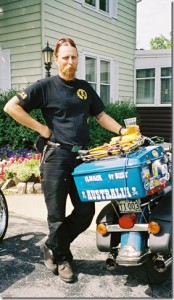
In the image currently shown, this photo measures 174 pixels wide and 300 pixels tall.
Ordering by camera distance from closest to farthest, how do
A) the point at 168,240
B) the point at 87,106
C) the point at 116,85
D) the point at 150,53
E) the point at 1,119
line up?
the point at 168,240 < the point at 87,106 < the point at 1,119 < the point at 116,85 < the point at 150,53

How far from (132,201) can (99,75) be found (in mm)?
8515

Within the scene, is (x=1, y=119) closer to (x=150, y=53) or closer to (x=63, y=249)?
(x=63, y=249)

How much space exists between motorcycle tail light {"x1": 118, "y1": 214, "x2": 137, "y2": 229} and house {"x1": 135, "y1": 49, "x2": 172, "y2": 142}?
32.8ft

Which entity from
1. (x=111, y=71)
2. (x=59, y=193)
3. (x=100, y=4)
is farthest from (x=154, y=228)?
(x=100, y=4)

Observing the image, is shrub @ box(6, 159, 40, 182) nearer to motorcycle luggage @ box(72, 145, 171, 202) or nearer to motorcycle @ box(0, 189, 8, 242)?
motorcycle @ box(0, 189, 8, 242)

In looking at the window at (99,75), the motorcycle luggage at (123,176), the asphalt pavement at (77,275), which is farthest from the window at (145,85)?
the motorcycle luggage at (123,176)

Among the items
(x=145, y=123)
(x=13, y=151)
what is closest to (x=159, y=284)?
(x=13, y=151)

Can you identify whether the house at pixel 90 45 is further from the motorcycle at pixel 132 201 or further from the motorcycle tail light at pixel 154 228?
the motorcycle tail light at pixel 154 228

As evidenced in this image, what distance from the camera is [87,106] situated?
295 centimetres

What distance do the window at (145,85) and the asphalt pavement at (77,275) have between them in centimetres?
941

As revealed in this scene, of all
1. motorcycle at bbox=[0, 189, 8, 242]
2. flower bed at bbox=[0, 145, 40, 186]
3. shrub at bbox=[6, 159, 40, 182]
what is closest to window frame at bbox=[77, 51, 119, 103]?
flower bed at bbox=[0, 145, 40, 186]

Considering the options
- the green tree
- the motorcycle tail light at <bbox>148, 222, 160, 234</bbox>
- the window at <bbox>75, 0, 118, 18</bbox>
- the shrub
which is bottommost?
the shrub

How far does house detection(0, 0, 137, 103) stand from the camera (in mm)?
8461

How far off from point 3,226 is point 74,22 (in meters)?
7.05
